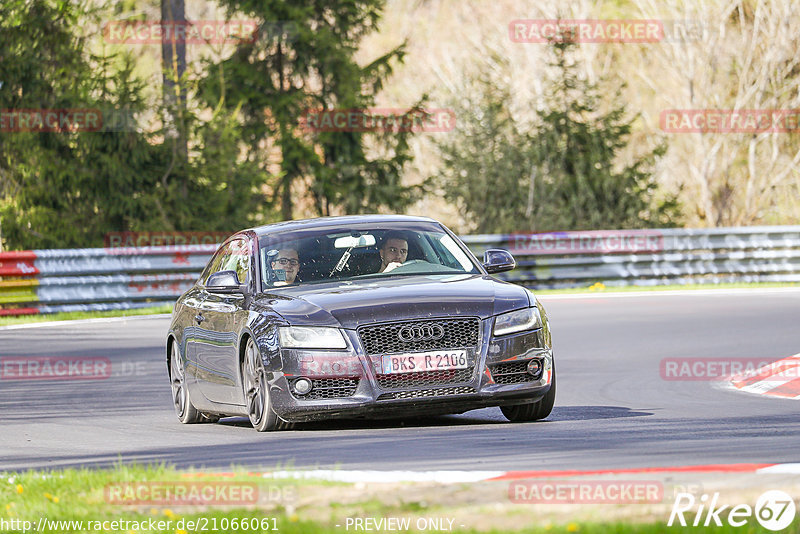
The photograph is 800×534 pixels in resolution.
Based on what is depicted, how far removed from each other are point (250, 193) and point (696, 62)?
15.1 m

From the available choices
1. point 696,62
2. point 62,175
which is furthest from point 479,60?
point 62,175

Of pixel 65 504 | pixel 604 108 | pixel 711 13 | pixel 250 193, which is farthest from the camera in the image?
pixel 604 108

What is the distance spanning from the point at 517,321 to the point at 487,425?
2.64 feet

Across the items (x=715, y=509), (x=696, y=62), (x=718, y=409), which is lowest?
(x=718, y=409)

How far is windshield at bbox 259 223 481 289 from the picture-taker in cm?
1120

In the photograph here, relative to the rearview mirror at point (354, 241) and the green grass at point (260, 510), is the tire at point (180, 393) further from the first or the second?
the green grass at point (260, 510)

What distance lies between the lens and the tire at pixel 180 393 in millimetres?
12062

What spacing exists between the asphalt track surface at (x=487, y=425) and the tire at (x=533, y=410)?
5.1 inches

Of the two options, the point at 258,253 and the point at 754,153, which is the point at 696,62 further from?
the point at 258,253

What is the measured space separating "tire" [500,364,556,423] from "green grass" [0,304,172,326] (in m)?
14.5

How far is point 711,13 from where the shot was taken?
41.4 m
